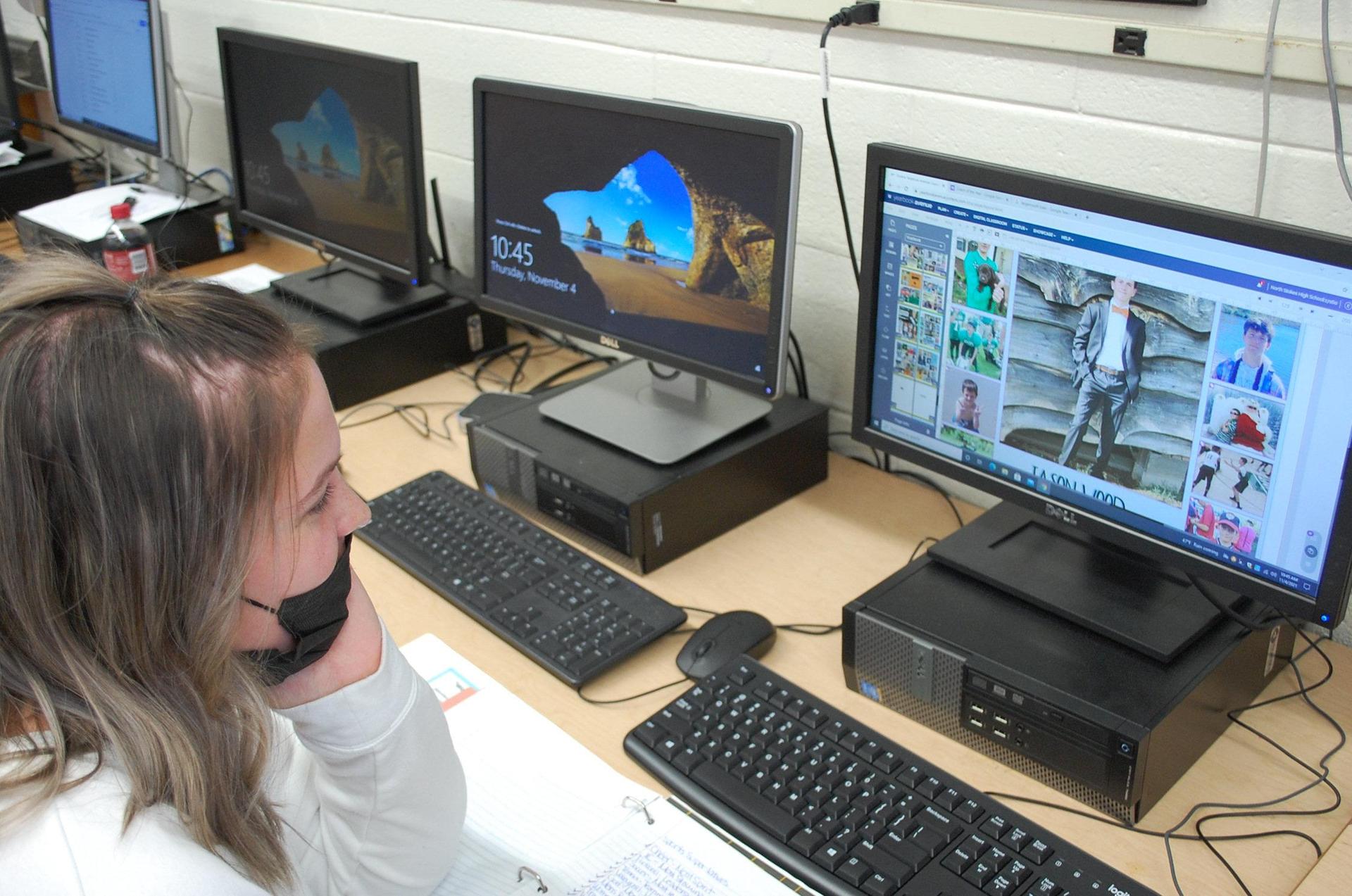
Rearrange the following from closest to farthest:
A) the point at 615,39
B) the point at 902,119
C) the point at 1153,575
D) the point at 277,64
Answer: the point at 1153,575, the point at 902,119, the point at 615,39, the point at 277,64

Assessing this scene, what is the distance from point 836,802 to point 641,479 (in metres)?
0.49

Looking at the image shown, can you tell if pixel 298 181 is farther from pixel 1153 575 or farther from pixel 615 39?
pixel 1153 575

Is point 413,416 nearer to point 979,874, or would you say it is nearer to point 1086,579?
point 1086,579

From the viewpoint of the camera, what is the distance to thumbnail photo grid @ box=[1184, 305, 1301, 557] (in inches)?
36.4

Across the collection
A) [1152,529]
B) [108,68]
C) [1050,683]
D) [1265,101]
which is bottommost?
[1050,683]

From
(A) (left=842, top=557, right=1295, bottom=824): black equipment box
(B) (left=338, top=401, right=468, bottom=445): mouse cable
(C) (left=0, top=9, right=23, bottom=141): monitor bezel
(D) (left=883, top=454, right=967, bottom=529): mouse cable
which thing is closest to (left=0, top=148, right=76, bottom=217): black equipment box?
(C) (left=0, top=9, right=23, bottom=141): monitor bezel

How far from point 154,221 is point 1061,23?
175cm

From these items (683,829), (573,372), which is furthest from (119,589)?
(573,372)

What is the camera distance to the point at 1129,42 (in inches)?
45.5

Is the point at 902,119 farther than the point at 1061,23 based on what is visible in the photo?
Yes

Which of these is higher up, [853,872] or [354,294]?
[354,294]

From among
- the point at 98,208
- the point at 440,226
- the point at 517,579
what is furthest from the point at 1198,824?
the point at 98,208

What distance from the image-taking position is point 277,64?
1828 mm

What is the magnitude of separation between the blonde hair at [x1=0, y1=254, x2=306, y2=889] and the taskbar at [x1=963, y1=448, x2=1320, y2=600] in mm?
685
